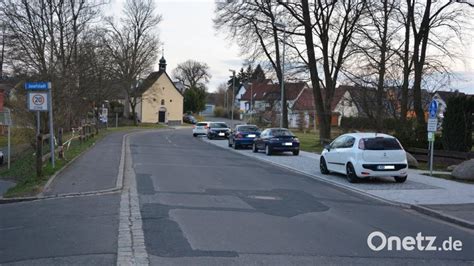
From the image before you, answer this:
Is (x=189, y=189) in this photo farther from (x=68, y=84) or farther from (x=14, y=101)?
(x=68, y=84)

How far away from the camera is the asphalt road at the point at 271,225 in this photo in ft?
23.1

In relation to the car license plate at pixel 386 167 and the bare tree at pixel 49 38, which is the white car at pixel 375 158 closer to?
the car license plate at pixel 386 167

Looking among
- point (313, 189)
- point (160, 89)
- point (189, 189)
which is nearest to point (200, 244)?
point (189, 189)

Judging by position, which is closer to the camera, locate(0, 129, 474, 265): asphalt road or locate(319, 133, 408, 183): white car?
locate(0, 129, 474, 265): asphalt road

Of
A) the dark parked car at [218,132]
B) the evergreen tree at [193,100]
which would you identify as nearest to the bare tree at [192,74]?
the evergreen tree at [193,100]

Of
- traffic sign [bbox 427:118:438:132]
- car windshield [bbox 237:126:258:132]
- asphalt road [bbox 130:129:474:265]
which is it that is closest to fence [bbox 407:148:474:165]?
traffic sign [bbox 427:118:438:132]

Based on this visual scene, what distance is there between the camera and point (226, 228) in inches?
343

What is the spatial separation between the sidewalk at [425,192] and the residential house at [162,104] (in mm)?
76808

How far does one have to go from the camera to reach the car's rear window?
635 inches

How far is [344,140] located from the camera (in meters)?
17.7

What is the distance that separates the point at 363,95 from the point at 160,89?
6771 centimetres

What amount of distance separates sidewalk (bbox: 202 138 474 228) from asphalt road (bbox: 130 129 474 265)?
22.0 inches

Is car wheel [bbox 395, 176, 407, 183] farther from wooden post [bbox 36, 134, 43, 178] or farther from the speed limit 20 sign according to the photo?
the speed limit 20 sign

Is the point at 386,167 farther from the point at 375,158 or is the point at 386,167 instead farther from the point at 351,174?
the point at 351,174
